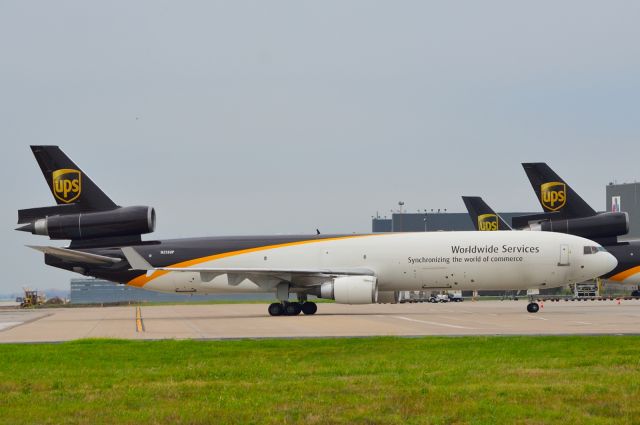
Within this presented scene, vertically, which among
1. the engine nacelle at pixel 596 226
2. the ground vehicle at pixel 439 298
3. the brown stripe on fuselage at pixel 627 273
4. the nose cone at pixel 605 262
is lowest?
the ground vehicle at pixel 439 298

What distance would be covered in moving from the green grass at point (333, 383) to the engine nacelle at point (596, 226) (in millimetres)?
29015

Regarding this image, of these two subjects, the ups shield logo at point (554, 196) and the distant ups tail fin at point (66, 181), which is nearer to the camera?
the distant ups tail fin at point (66, 181)

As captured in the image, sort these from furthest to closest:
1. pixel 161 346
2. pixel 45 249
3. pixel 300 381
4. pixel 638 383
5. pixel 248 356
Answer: pixel 45 249 < pixel 161 346 < pixel 248 356 < pixel 300 381 < pixel 638 383

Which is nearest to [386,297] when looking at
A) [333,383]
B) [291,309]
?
[291,309]

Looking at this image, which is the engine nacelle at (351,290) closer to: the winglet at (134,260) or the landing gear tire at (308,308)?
the landing gear tire at (308,308)

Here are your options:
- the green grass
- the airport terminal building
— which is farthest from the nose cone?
the airport terminal building

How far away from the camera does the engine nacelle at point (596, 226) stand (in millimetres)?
51625

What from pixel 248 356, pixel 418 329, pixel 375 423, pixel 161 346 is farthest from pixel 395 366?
pixel 418 329

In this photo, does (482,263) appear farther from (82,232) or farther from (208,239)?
(82,232)

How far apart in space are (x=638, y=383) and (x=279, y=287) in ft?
106

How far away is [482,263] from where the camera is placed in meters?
45.3

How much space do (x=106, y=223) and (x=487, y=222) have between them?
119 ft

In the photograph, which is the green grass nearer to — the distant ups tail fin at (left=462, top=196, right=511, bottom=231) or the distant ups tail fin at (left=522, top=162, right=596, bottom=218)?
the distant ups tail fin at (left=522, top=162, right=596, bottom=218)

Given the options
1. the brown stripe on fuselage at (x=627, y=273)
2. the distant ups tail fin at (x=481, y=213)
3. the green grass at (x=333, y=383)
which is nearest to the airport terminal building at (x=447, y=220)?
the distant ups tail fin at (x=481, y=213)
